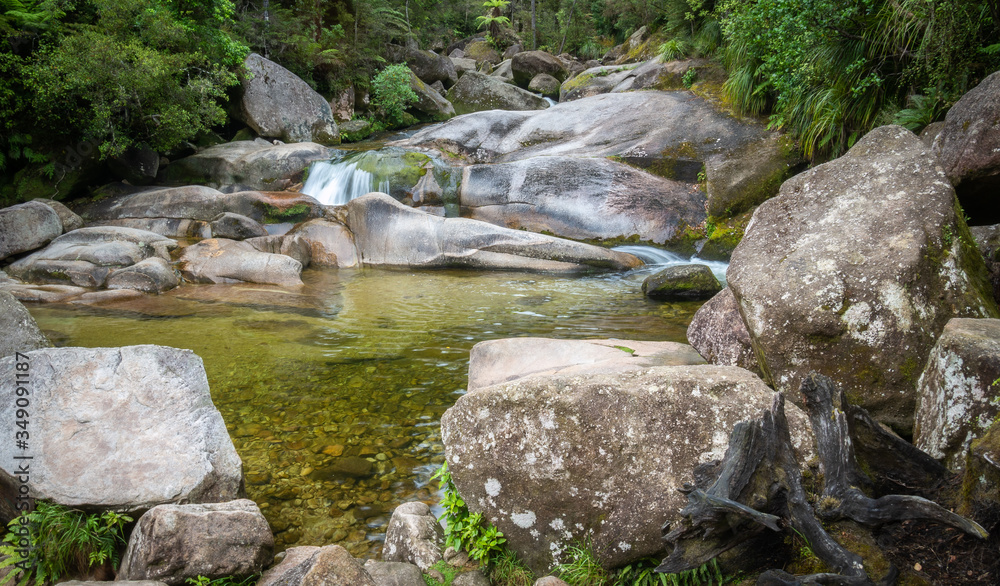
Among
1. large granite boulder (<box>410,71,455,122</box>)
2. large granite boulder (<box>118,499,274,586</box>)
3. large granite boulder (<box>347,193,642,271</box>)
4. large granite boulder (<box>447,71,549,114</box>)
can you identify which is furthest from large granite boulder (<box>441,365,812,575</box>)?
large granite boulder (<box>410,71,455,122</box>)

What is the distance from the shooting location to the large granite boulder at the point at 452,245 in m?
11.9

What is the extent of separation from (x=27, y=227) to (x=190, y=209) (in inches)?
131

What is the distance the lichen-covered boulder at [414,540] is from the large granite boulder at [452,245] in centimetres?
887

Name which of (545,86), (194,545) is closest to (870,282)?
(194,545)

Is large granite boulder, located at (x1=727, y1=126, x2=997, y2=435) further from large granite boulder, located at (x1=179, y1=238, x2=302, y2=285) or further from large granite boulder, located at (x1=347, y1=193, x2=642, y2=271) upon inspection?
large granite boulder, located at (x1=179, y1=238, x2=302, y2=285)

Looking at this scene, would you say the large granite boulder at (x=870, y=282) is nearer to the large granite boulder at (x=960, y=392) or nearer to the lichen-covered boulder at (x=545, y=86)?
the large granite boulder at (x=960, y=392)

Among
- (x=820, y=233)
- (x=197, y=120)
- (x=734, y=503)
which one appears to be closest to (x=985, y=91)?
(x=820, y=233)

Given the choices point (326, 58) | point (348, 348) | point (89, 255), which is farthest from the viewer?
point (326, 58)

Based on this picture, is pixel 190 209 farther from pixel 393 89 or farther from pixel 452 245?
pixel 393 89

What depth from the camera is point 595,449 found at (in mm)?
2660

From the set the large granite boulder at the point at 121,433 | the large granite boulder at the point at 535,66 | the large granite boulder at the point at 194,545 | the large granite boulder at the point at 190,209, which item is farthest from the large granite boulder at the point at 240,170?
the large granite boulder at the point at 535,66

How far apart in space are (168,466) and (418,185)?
12741 millimetres

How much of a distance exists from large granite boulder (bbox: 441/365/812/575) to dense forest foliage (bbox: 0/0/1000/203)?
722 cm

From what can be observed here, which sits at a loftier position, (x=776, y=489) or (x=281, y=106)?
(x=281, y=106)
